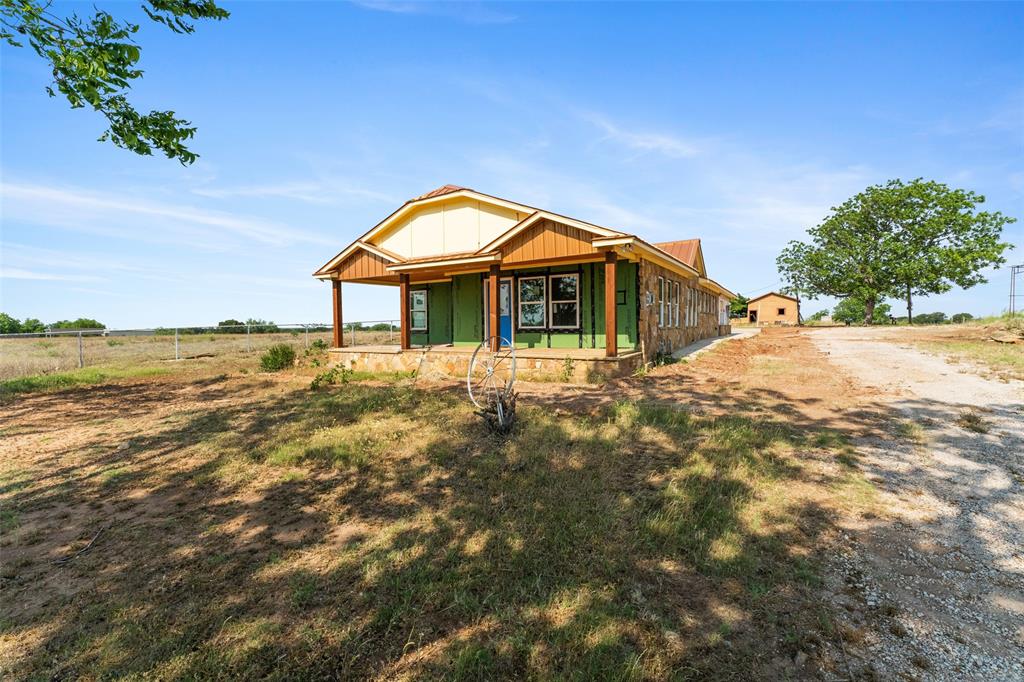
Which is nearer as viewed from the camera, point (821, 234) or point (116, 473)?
point (116, 473)

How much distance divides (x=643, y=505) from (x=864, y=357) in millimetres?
13797

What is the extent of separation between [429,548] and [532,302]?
11147mm

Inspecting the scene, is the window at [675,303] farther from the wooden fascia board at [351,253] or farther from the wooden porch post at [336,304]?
the wooden porch post at [336,304]

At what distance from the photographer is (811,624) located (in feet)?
8.48

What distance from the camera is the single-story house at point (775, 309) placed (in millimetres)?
47688

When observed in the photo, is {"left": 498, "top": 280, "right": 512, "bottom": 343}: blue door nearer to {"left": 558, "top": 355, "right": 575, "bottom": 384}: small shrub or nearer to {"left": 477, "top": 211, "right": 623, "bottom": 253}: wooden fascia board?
{"left": 477, "top": 211, "right": 623, "bottom": 253}: wooden fascia board

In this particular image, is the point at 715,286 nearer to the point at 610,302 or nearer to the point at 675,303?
the point at 675,303

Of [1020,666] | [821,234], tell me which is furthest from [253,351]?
[821,234]

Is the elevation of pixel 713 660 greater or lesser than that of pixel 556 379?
lesser

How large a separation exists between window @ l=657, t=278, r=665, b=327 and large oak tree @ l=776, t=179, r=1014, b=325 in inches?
1285

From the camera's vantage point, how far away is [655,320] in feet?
46.4

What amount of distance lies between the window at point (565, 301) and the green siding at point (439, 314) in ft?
13.8

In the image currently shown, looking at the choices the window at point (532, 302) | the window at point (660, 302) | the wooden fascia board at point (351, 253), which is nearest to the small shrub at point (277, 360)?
the wooden fascia board at point (351, 253)

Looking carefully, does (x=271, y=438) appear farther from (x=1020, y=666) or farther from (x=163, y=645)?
(x=1020, y=666)
